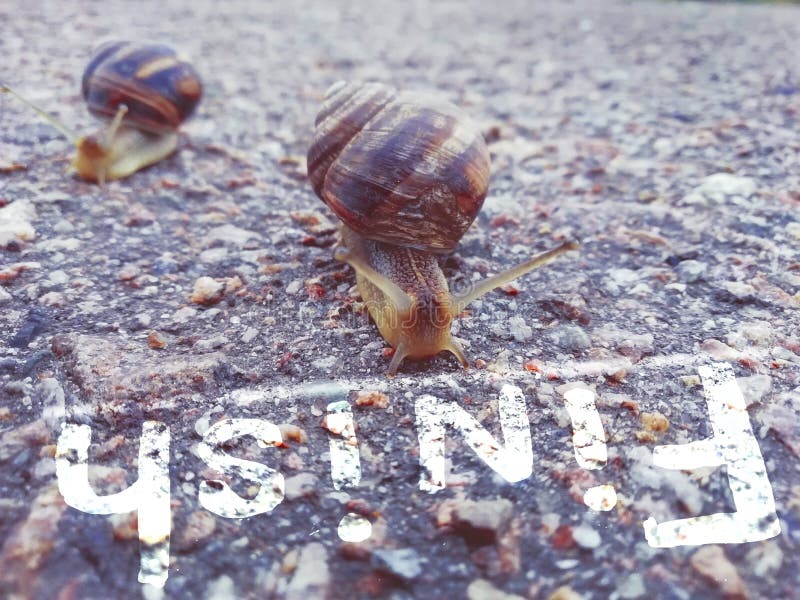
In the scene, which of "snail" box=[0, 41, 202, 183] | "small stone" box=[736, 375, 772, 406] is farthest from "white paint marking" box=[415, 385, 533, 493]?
"snail" box=[0, 41, 202, 183]

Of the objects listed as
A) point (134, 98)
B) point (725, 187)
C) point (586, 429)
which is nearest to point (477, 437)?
point (586, 429)

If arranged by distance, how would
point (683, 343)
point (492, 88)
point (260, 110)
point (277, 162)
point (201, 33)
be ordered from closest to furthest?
point (683, 343) < point (277, 162) < point (260, 110) < point (492, 88) < point (201, 33)

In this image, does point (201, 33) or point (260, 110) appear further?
point (201, 33)

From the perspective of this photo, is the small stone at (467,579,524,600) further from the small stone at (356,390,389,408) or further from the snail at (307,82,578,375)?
the snail at (307,82,578,375)

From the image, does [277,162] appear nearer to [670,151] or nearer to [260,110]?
[260,110]

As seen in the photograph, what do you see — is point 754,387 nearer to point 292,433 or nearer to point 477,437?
point 477,437

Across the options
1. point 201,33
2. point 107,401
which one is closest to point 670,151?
point 107,401
